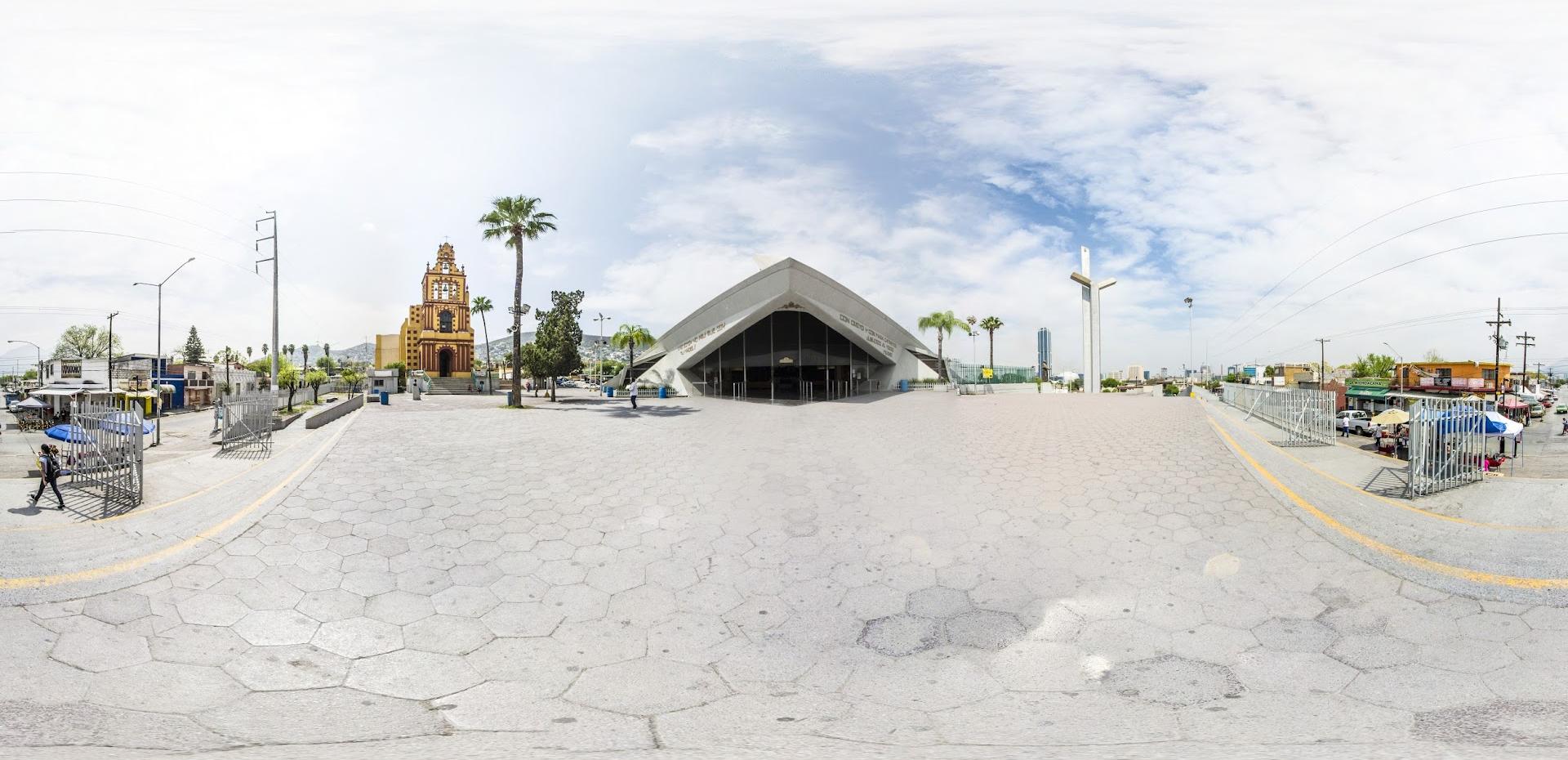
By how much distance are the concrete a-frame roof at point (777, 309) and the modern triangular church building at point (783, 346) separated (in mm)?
45

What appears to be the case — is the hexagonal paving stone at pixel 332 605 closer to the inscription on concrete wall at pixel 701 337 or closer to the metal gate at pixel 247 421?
the metal gate at pixel 247 421

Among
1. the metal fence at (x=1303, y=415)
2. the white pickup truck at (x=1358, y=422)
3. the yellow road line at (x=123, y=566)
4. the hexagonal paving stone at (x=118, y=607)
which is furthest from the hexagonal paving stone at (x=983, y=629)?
the white pickup truck at (x=1358, y=422)


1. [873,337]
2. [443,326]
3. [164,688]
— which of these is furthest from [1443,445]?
[443,326]

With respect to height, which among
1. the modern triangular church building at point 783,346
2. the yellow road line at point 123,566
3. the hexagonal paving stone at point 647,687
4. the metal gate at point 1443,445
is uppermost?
the modern triangular church building at point 783,346

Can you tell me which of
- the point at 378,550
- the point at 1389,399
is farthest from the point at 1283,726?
the point at 1389,399

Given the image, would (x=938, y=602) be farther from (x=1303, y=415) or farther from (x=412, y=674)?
(x=1303, y=415)

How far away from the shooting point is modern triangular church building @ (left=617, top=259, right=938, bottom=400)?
3017 cm

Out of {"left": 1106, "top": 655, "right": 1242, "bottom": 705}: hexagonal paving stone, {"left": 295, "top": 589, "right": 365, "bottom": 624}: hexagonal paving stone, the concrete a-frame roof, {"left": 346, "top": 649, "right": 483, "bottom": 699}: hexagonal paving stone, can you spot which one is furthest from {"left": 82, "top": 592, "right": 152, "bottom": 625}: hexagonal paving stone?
the concrete a-frame roof

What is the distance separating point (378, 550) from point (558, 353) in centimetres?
2637

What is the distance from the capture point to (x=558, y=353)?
30.7m

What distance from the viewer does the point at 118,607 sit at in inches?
188

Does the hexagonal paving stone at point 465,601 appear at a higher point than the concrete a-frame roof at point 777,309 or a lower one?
lower

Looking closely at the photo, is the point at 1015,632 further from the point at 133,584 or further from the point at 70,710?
the point at 133,584

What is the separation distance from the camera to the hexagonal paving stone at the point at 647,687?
378 centimetres
